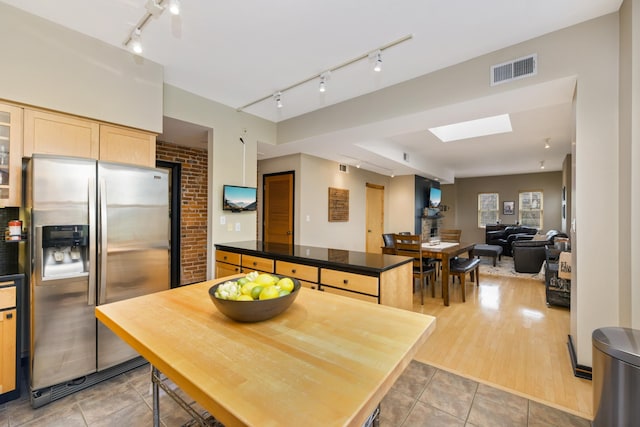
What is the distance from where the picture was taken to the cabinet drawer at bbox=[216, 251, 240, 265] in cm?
327

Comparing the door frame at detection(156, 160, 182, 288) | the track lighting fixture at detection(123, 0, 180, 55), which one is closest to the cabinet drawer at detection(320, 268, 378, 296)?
the track lighting fixture at detection(123, 0, 180, 55)

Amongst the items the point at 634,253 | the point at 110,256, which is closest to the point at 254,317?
the point at 110,256

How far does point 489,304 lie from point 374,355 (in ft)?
12.9

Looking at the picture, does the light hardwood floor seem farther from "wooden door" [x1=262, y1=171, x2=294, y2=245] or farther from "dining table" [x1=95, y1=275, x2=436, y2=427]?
"wooden door" [x1=262, y1=171, x2=294, y2=245]

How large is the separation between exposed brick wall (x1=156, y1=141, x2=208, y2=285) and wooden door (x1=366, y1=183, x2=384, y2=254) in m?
3.84

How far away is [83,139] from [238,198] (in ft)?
5.65

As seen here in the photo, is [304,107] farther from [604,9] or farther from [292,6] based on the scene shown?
[604,9]

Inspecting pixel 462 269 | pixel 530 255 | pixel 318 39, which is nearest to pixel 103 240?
pixel 318 39

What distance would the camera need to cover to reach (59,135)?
7.29ft

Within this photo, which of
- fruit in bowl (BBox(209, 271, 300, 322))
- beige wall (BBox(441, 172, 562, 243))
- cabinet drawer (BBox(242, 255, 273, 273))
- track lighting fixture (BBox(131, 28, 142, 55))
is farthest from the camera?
beige wall (BBox(441, 172, 562, 243))

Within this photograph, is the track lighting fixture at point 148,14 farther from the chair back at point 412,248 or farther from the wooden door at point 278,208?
the chair back at point 412,248

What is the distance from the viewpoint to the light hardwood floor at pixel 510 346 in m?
2.09

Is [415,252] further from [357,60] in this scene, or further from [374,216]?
[374,216]

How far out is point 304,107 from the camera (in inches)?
147
